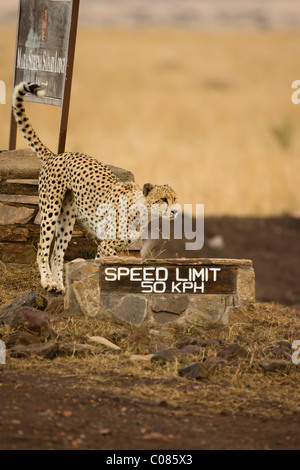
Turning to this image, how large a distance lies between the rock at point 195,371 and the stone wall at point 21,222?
127 inches

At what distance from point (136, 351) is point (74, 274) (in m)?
0.90

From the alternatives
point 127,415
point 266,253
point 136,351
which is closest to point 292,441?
point 127,415

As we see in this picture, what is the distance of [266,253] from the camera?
15.2m

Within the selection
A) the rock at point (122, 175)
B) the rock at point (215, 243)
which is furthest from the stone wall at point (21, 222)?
the rock at point (215, 243)

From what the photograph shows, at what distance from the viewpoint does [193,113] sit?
33562 millimetres

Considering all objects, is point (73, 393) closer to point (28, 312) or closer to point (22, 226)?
point (28, 312)

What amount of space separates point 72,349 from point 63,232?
227 cm

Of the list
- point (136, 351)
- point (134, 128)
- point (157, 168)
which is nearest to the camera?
point (136, 351)

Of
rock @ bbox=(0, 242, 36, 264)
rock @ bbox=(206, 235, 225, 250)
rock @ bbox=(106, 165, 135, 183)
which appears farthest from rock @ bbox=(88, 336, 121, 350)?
rock @ bbox=(206, 235, 225, 250)

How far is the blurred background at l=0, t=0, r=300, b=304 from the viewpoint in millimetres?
15945

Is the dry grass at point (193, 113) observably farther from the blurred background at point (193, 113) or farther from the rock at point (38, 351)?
the rock at point (38, 351)

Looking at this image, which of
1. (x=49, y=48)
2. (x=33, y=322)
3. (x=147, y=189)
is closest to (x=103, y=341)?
(x=33, y=322)

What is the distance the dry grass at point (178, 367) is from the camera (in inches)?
212

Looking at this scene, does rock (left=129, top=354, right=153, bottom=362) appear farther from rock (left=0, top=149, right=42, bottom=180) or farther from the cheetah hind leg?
rock (left=0, top=149, right=42, bottom=180)
